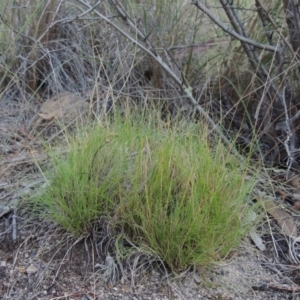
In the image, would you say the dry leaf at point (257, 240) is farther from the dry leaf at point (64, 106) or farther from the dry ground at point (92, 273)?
the dry leaf at point (64, 106)

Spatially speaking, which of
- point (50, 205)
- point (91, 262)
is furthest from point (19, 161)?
point (91, 262)

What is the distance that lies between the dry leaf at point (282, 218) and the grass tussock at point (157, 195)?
13 cm

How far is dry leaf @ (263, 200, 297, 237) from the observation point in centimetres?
169

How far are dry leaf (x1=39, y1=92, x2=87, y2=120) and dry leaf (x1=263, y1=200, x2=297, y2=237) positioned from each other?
3.02 feet

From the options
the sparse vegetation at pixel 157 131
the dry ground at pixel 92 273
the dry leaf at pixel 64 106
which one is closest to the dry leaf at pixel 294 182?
the sparse vegetation at pixel 157 131

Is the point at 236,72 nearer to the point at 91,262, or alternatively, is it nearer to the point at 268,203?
the point at 268,203

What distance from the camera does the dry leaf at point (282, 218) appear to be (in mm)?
1688

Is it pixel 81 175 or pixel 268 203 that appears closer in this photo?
pixel 81 175

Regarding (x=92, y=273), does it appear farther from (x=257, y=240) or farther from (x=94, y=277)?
(x=257, y=240)

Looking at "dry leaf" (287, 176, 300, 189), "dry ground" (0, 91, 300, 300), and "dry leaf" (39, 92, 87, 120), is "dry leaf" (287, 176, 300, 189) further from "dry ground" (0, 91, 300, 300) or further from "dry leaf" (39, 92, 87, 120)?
"dry leaf" (39, 92, 87, 120)

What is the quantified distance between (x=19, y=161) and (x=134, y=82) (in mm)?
737

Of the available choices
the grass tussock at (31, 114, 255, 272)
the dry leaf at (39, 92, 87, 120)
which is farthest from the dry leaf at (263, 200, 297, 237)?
the dry leaf at (39, 92, 87, 120)

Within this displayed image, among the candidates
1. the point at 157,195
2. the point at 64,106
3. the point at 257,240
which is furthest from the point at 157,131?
the point at 64,106

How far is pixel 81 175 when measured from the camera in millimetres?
1562
